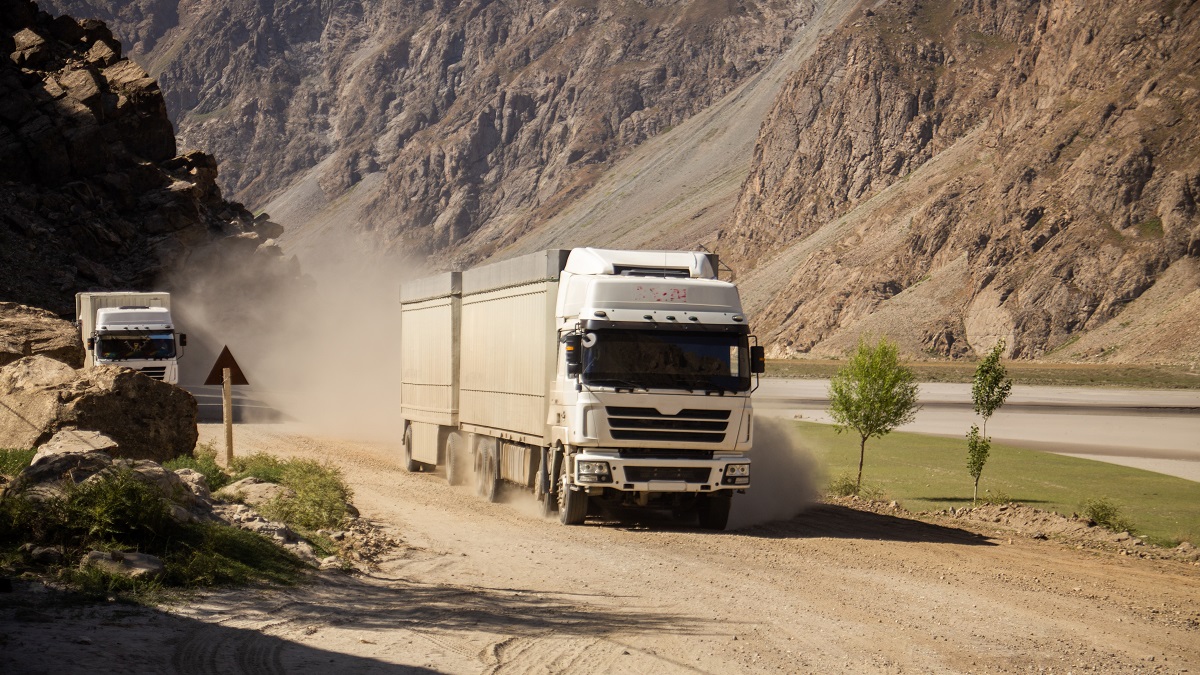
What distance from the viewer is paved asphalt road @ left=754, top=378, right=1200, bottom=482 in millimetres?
46628

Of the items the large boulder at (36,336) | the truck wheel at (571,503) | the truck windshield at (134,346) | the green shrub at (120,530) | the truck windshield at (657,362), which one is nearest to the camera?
the green shrub at (120,530)

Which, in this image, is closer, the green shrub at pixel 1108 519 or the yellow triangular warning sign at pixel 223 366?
the green shrub at pixel 1108 519

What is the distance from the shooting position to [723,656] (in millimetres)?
10102

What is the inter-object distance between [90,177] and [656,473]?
60.6 meters

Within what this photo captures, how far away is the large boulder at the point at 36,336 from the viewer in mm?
22234

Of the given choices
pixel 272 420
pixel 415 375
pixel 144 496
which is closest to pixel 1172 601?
pixel 144 496

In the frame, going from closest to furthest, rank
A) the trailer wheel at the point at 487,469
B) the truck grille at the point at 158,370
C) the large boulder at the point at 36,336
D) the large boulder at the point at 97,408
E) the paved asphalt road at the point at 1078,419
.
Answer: the large boulder at the point at 97,408
the large boulder at the point at 36,336
the trailer wheel at the point at 487,469
the truck grille at the point at 158,370
the paved asphalt road at the point at 1078,419

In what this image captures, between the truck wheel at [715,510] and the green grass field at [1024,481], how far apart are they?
8618mm

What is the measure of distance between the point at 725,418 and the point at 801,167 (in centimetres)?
16648

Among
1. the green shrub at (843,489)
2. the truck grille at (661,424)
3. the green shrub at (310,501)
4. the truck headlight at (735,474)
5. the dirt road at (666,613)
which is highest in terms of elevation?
the truck grille at (661,424)

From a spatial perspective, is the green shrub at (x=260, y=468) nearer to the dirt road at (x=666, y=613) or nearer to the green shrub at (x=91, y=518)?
the dirt road at (x=666, y=613)

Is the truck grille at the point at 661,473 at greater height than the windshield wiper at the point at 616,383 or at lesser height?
lesser

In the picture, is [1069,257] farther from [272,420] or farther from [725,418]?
[725,418]

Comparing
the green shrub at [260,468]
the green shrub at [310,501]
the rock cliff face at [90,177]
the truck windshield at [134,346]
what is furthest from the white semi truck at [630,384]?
the rock cliff face at [90,177]
